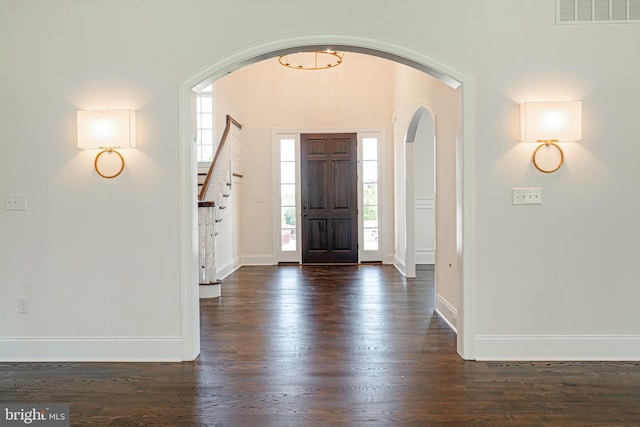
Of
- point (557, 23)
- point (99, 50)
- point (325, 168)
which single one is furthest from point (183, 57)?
point (325, 168)

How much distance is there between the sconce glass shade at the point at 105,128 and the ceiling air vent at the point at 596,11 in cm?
321

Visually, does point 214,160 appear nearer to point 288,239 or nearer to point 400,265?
point 288,239

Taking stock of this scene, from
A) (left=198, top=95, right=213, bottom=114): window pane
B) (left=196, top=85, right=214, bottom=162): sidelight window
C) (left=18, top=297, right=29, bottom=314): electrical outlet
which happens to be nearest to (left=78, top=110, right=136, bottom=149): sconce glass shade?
(left=18, top=297, right=29, bottom=314): electrical outlet

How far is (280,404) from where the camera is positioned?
8.91 feet

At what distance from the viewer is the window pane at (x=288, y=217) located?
8.46 meters

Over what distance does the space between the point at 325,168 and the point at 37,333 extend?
5686 mm

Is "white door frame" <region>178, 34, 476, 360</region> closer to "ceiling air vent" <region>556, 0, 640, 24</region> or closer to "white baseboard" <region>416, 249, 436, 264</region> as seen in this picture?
"ceiling air vent" <region>556, 0, 640, 24</region>

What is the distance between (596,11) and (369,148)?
17.0 ft

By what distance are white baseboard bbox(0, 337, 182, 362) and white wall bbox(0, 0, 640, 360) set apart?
1 cm

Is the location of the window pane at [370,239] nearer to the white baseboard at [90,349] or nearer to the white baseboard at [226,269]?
the white baseboard at [226,269]

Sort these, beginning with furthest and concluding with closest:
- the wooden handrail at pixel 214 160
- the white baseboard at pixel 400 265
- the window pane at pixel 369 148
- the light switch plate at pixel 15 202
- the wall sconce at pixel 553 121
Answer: the window pane at pixel 369 148 → the white baseboard at pixel 400 265 → the wooden handrail at pixel 214 160 → the light switch plate at pixel 15 202 → the wall sconce at pixel 553 121

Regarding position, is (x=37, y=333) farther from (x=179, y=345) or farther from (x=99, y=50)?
(x=99, y=50)

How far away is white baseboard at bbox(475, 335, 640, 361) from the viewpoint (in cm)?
338

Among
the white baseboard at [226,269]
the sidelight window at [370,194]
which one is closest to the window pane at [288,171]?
the sidelight window at [370,194]
